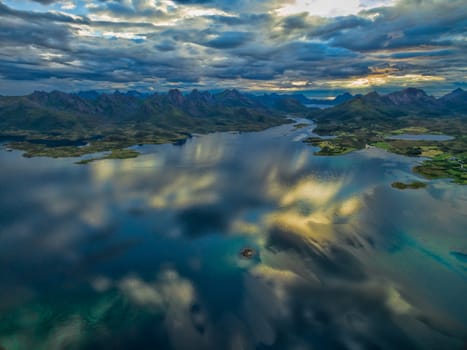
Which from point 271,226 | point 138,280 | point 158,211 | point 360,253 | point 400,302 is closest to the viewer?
point 400,302

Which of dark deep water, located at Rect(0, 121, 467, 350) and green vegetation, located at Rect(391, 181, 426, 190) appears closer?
dark deep water, located at Rect(0, 121, 467, 350)

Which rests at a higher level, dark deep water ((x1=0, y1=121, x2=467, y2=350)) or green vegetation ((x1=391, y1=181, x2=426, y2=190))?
dark deep water ((x1=0, y1=121, x2=467, y2=350))

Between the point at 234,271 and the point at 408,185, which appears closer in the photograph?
the point at 234,271

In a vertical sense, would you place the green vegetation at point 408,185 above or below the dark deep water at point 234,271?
below

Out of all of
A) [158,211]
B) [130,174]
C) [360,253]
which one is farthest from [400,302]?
[130,174]

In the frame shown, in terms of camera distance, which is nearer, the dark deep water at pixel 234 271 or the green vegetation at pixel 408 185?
the dark deep water at pixel 234 271

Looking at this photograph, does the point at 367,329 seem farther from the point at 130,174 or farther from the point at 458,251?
the point at 130,174

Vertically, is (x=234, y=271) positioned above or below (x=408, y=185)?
above

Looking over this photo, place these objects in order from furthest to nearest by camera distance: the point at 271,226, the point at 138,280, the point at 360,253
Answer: the point at 271,226, the point at 360,253, the point at 138,280
